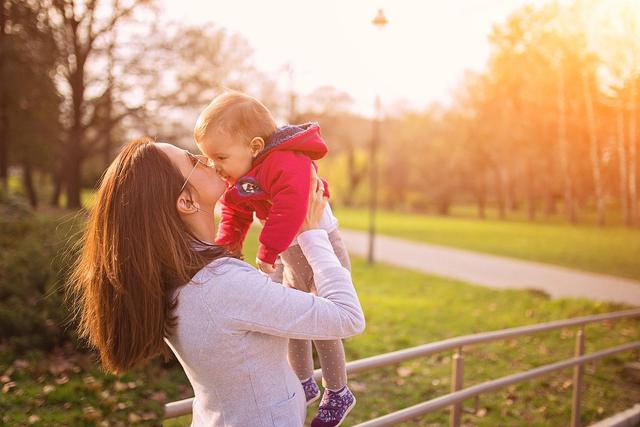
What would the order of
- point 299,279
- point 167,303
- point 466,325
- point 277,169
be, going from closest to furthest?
point 167,303, point 277,169, point 299,279, point 466,325

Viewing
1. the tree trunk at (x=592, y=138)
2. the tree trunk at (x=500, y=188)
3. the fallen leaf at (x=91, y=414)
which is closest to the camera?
the fallen leaf at (x=91, y=414)

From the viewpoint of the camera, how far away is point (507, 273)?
15766mm

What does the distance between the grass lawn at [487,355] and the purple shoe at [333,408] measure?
150 centimetres

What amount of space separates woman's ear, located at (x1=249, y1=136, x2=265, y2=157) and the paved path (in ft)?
37.4

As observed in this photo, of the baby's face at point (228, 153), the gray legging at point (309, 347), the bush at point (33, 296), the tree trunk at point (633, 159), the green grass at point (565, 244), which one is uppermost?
the tree trunk at point (633, 159)

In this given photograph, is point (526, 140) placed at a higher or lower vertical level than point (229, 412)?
higher

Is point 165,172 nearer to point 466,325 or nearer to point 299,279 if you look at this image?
point 299,279

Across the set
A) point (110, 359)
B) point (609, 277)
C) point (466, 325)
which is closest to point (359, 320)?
point (110, 359)

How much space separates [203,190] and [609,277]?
15830 millimetres

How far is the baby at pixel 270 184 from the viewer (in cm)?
191

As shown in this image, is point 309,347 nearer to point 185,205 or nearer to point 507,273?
point 185,205

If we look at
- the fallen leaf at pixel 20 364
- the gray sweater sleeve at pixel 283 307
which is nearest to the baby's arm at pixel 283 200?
the gray sweater sleeve at pixel 283 307

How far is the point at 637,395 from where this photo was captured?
6.38m

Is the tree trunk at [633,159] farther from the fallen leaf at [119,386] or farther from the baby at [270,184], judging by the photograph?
the baby at [270,184]
